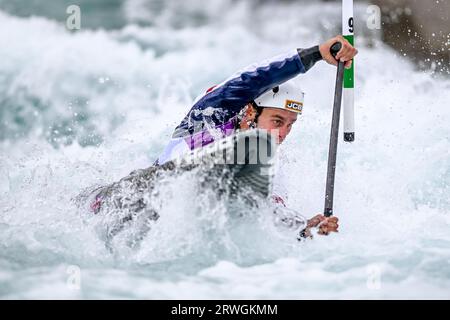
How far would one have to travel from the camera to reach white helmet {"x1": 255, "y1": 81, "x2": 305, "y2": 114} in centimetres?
355

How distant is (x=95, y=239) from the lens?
3.60m

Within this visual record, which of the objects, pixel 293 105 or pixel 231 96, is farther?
pixel 293 105

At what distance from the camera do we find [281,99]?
11.6ft

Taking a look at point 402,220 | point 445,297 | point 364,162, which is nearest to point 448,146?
point 364,162

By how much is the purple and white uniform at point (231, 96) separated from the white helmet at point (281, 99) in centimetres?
12

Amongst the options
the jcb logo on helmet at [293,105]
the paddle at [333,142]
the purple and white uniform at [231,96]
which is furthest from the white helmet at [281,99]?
the paddle at [333,142]

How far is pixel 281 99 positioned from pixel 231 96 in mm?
305

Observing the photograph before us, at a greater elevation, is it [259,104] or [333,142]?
[259,104]

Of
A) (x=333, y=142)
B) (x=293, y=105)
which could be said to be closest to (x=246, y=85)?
(x=293, y=105)

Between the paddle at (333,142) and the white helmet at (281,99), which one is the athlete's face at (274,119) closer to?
the white helmet at (281,99)

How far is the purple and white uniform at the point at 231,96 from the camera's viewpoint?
337 centimetres

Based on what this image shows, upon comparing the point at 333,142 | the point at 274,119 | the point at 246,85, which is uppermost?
the point at 246,85

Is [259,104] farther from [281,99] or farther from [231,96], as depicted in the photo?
[231,96]

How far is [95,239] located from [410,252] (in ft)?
5.66
